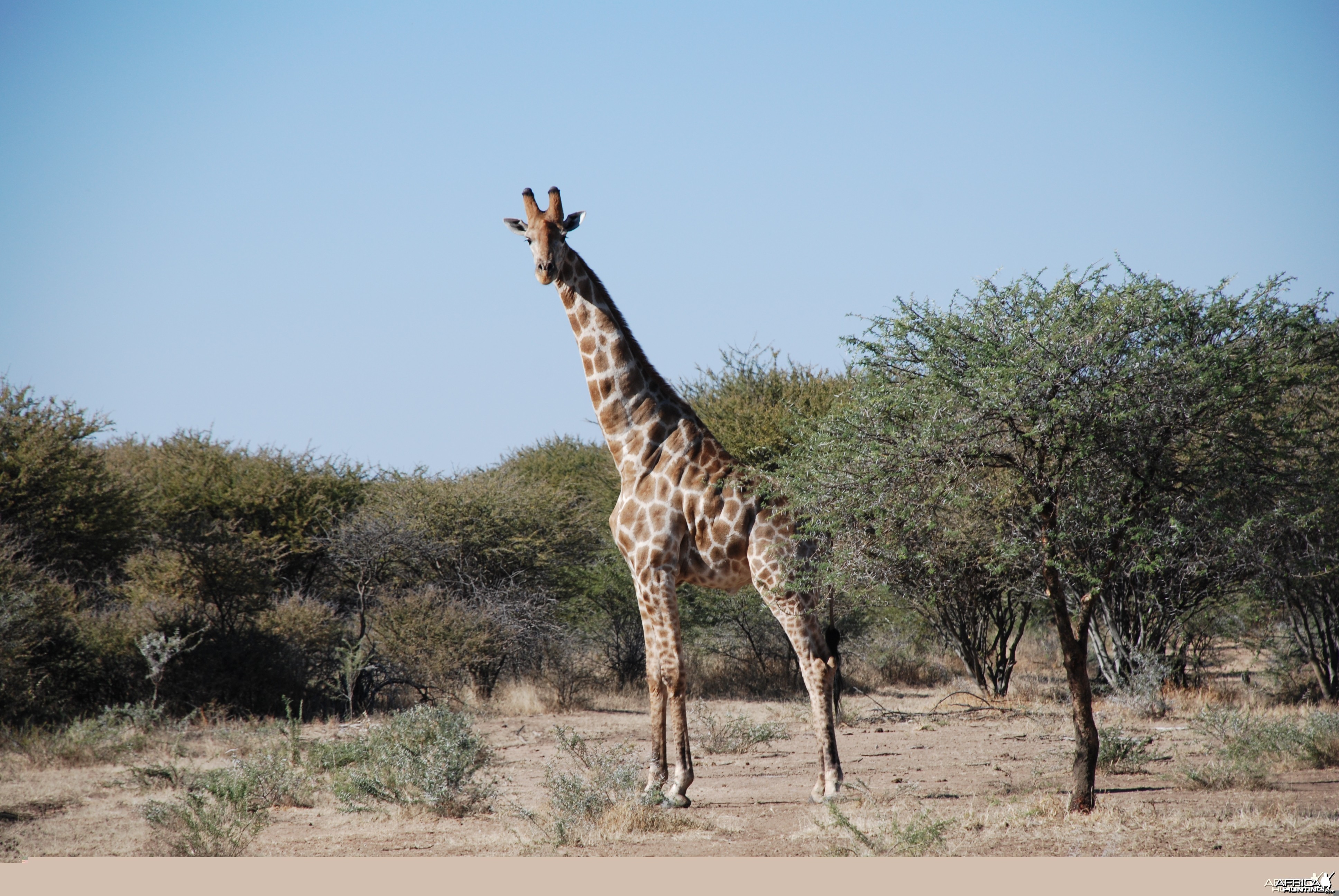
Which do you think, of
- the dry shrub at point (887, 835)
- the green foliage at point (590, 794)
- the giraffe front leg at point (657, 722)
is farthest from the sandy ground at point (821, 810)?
the giraffe front leg at point (657, 722)

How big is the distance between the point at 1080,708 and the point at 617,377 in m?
4.74

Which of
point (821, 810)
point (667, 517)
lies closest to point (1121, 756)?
point (821, 810)

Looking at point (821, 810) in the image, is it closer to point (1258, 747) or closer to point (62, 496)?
point (1258, 747)

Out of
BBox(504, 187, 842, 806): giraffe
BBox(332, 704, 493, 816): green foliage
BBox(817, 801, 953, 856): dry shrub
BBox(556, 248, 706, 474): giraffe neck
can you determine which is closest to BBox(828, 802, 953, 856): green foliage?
BBox(817, 801, 953, 856): dry shrub

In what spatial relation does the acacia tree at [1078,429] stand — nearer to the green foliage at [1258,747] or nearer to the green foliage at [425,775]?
the green foliage at [1258,747]

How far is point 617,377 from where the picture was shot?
375 inches

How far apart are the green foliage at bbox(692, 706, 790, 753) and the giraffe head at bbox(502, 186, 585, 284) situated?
230 inches

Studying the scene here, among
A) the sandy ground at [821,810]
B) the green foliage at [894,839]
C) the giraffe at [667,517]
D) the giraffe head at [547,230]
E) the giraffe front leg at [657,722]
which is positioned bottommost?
the sandy ground at [821,810]

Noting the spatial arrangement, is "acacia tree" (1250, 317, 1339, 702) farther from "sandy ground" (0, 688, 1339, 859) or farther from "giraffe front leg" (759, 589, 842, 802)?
"giraffe front leg" (759, 589, 842, 802)

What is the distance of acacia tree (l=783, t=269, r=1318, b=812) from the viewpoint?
7.00 m

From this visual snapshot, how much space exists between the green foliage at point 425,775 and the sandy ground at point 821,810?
0.18 metres

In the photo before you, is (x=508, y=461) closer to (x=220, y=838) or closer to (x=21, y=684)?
(x=21, y=684)

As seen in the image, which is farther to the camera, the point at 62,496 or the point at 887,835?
the point at 62,496

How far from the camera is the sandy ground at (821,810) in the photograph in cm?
681
